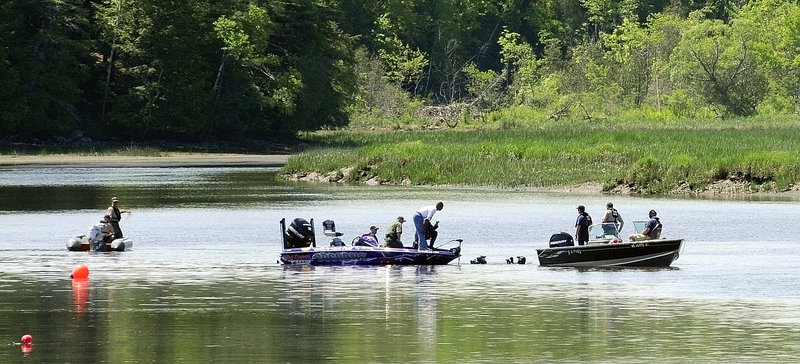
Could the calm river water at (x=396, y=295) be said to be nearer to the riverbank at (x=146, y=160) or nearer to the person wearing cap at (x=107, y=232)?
the person wearing cap at (x=107, y=232)

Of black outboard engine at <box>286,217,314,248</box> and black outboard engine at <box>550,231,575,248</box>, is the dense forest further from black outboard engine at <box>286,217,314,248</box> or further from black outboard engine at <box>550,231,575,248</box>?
black outboard engine at <box>550,231,575,248</box>

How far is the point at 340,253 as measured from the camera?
1630 inches

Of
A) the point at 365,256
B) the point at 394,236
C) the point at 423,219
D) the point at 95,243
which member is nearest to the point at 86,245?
the point at 95,243

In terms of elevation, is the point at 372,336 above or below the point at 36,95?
below

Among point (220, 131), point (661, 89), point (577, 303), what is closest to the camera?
point (577, 303)

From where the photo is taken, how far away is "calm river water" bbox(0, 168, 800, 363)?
2738 cm

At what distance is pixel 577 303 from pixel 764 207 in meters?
28.5

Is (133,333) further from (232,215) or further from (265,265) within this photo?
(232,215)

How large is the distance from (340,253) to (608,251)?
6.80 metres

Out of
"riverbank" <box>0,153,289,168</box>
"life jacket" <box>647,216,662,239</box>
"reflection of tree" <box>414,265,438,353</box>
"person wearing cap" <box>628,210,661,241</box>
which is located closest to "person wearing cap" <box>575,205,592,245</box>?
"person wearing cap" <box>628,210,661,241</box>

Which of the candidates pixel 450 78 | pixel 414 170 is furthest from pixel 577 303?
pixel 450 78

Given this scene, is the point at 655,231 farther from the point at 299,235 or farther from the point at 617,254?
the point at 299,235

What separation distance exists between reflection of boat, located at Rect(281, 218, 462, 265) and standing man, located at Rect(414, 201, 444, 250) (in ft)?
1.46

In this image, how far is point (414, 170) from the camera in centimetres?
7919
